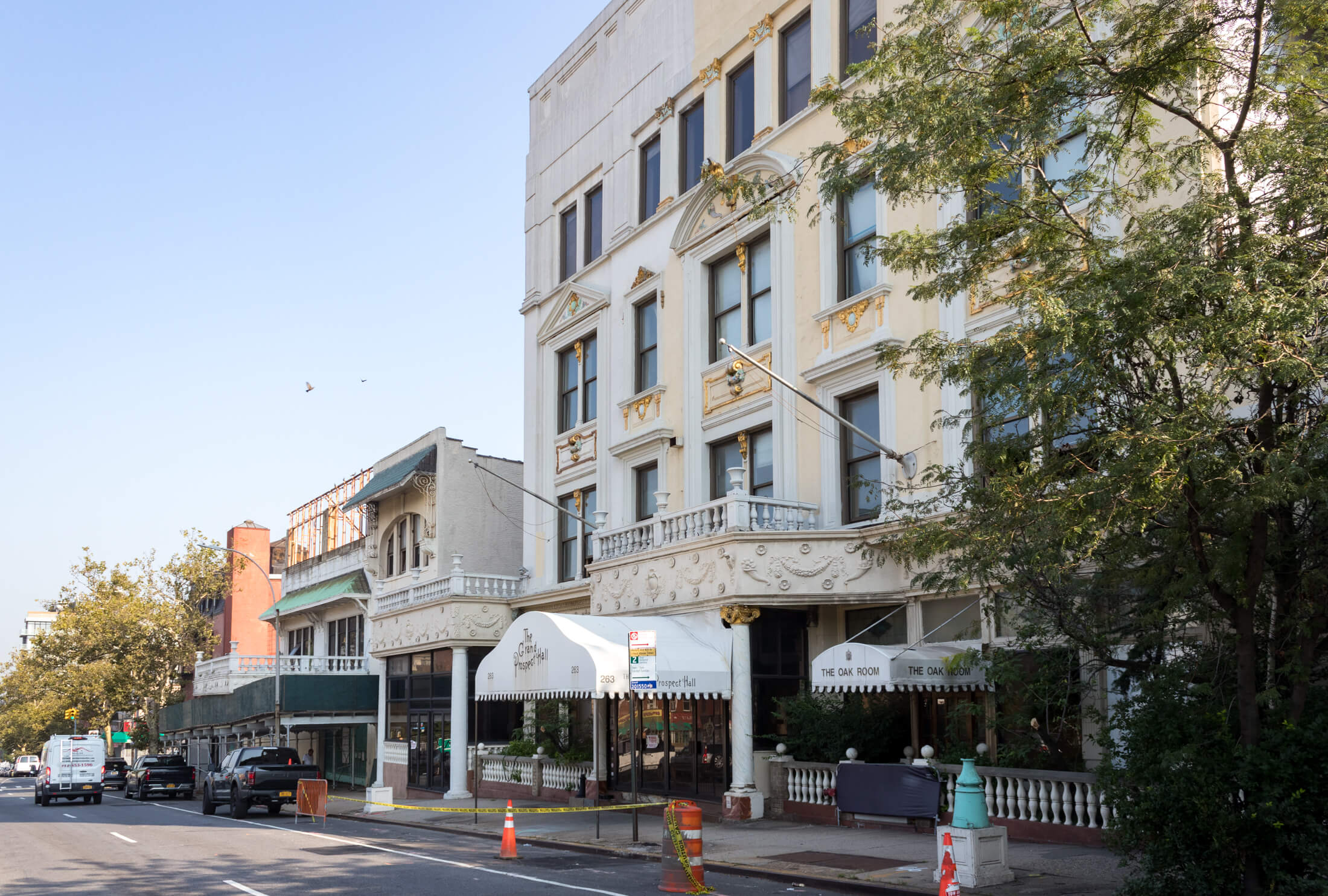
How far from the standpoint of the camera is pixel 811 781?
64.4 feet

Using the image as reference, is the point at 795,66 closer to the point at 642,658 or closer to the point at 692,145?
the point at 692,145

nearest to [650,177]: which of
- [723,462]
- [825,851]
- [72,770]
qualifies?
[723,462]

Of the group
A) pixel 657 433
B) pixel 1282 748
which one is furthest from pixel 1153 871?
pixel 657 433

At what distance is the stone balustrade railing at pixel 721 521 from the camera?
2088 centimetres

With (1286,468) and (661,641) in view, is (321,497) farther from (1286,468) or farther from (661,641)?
(1286,468)

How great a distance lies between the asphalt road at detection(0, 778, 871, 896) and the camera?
14008 mm

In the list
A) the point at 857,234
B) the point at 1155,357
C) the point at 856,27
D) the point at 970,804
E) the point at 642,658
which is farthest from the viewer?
the point at 856,27

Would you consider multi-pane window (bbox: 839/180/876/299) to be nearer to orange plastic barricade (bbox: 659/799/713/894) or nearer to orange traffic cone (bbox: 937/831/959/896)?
orange plastic barricade (bbox: 659/799/713/894)

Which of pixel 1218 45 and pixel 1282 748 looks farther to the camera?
pixel 1218 45

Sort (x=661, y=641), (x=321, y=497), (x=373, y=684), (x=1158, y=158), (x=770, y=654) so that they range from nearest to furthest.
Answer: (x=1158, y=158) < (x=661, y=641) < (x=770, y=654) < (x=373, y=684) < (x=321, y=497)

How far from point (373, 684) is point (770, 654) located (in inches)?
830

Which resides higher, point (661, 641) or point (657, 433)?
point (657, 433)

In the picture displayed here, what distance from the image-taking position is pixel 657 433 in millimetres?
25859

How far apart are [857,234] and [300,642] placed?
119ft
